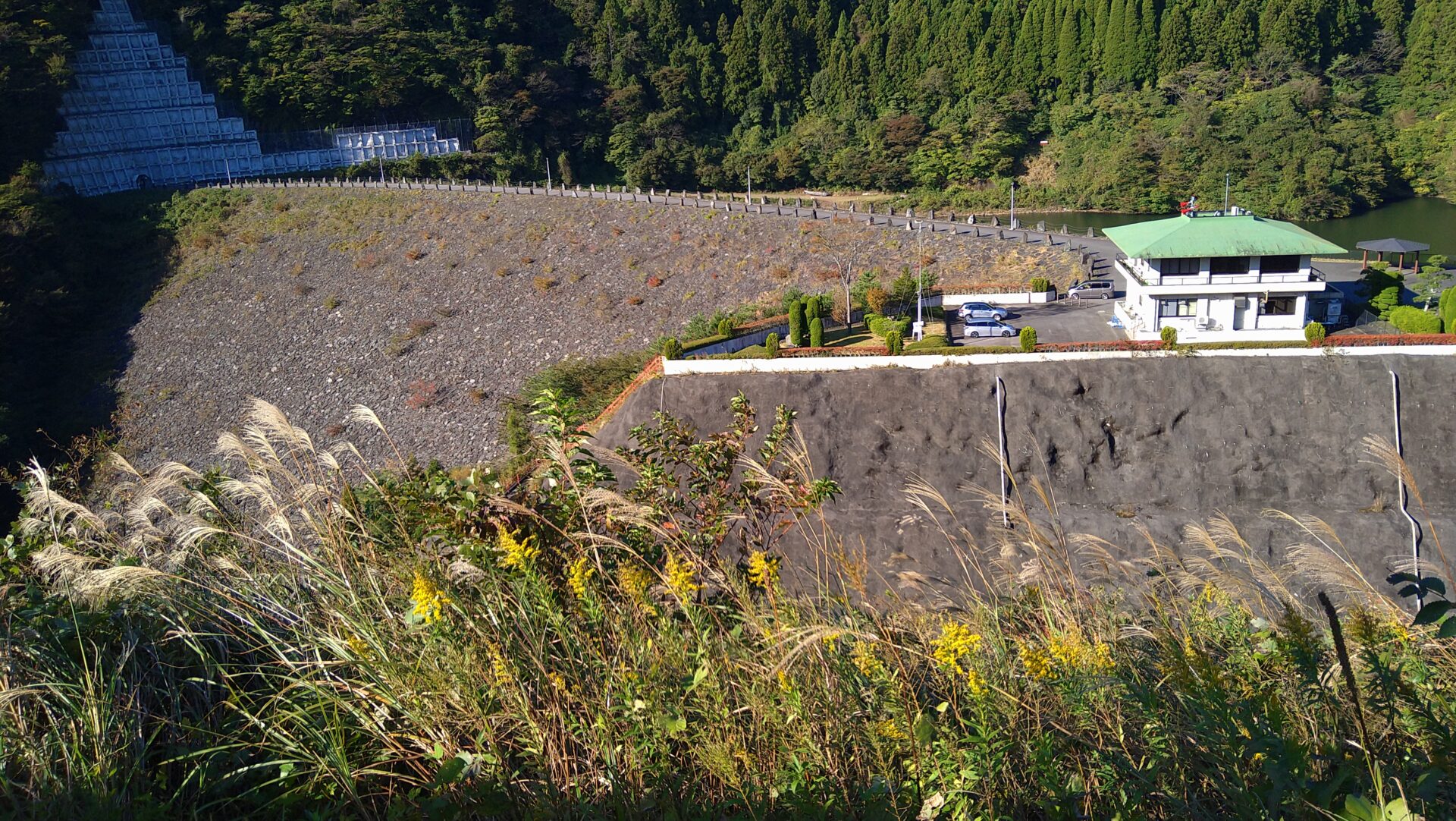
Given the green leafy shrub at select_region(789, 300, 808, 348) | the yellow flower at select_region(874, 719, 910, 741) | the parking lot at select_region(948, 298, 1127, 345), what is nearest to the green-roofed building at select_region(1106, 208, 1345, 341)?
the parking lot at select_region(948, 298, 1127, 345)

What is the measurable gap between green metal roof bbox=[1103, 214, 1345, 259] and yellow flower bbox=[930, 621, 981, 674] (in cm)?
1563

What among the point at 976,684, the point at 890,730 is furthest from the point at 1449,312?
the point at 890,730

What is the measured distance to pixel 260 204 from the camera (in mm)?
34031

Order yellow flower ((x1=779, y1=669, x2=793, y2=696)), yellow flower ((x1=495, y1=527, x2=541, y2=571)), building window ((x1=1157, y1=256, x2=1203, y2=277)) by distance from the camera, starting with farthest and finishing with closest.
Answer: building window ((x1=1157, y1=256, x2=1203, y2=277))
yellow flower ((x1=495, y1=527, x2=541, y2=571))
yellow flower ((x1=779, y1=669, x2=793, y2=696))

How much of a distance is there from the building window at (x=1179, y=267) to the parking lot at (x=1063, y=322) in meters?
1.39

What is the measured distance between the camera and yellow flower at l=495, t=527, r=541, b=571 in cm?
270

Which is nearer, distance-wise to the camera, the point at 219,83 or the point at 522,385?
the point at 522,385

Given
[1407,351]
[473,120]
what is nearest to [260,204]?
[473,120]

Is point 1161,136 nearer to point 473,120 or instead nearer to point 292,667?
point 473,120

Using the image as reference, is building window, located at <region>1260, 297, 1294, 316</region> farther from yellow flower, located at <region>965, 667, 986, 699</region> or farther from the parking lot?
yellow flower, located at <region>965, 667, 986, 699</region>

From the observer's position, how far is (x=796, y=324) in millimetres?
17219

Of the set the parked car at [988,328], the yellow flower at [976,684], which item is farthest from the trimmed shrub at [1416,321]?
the yellow flower at [976,684]

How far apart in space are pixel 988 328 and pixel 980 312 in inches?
21.2

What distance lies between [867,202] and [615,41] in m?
19.8
